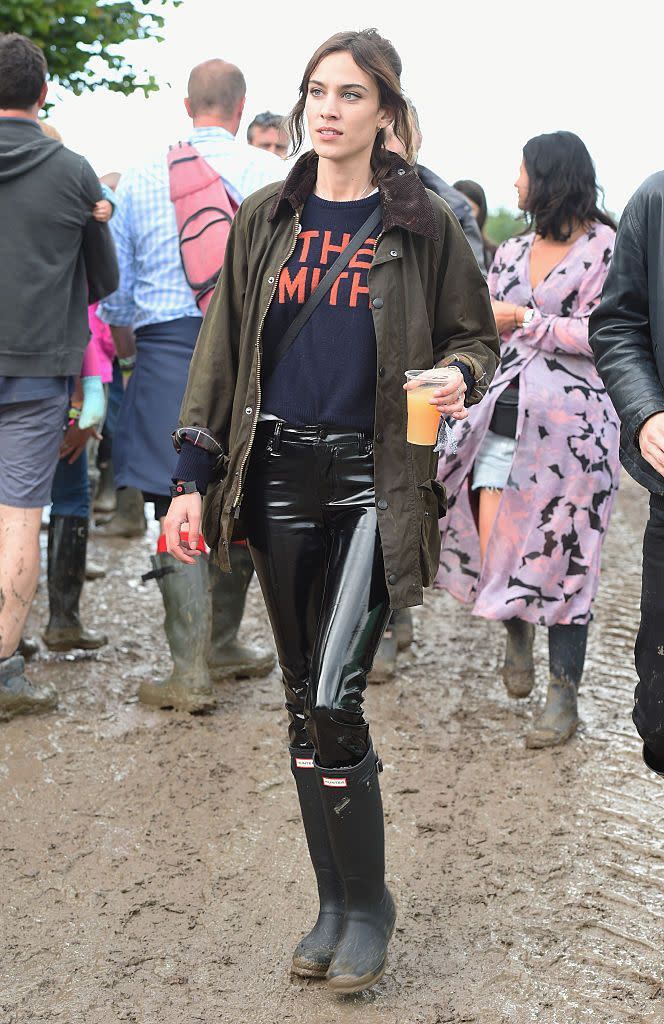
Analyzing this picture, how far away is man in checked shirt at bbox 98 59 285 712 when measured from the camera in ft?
17.2

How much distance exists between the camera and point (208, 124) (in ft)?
17.8

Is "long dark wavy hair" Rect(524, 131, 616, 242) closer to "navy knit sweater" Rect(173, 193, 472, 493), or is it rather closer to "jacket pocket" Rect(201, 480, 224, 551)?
"navy knit sweater" Rect(173, 193, 472, 493)

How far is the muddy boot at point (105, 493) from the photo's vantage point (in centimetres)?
897

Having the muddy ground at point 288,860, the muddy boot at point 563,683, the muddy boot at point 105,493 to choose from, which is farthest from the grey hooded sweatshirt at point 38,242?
the muddy boot at point 105,493

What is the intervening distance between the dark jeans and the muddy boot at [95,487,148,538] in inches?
224

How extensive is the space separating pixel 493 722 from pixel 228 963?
7.00 feet

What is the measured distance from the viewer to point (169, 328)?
209 inches

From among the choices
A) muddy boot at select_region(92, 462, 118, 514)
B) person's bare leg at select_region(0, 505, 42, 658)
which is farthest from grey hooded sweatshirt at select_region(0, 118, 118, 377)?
muddy boot at select_region(92, 462, 118, 514)

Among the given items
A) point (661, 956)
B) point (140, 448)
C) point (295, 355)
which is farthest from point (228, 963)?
point (140, 448)

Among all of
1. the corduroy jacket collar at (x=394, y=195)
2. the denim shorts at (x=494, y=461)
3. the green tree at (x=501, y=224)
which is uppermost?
the corduroy jacket collar at (x=394, y=195)

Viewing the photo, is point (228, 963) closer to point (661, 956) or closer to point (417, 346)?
point (661, 956)

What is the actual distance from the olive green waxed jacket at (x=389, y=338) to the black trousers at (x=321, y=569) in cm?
5

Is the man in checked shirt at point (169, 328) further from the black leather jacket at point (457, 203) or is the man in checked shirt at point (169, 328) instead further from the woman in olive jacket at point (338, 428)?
the woman in olive jacket at point (338, 428)

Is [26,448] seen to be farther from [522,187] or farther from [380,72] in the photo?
[380,72]
